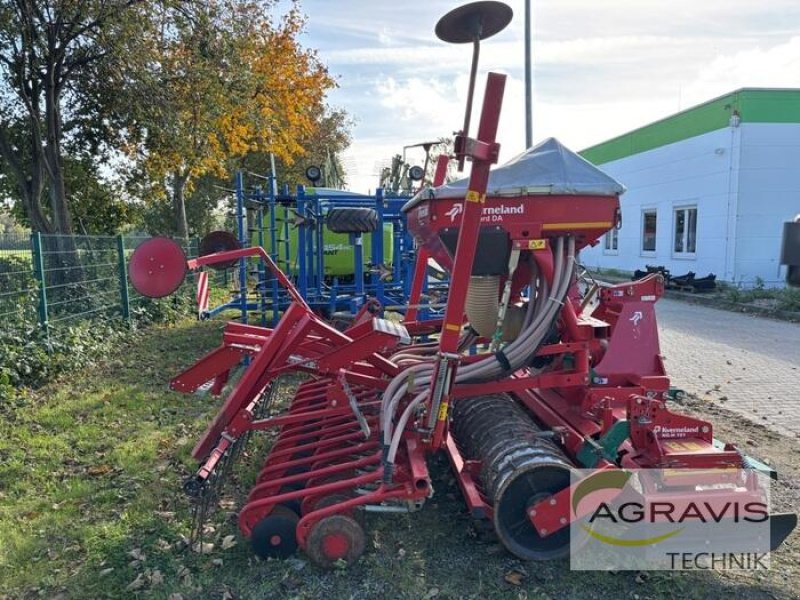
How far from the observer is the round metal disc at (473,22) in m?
3.05

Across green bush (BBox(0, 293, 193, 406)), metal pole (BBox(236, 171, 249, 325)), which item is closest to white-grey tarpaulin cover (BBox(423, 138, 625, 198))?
metal pole (BBox(236, 171, 249, 325))

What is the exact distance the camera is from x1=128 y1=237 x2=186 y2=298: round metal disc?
130 inches

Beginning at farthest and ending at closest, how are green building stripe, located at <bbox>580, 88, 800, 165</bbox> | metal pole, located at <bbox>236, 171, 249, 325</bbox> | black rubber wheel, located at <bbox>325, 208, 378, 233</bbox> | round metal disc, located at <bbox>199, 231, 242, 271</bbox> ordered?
1. green building stripe, located at <bbox>580, 88, 800, 165</bbox>
2. metal pole, located at <bbox>236, 171, 249, 325</bbox>
3. black rubber wheel, located at <bbox>325, 208, 378, 233</bbox>
4. round metal disc, located at <bbox>199, 231, 242, 271</bbox>

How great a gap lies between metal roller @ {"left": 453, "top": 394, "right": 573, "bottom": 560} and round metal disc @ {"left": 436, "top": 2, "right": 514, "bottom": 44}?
220cm

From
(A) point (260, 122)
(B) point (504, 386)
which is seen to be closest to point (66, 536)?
(B) point (504, 386)

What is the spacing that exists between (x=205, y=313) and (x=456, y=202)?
2.16 m

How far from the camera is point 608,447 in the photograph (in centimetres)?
324

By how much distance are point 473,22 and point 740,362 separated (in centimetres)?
672

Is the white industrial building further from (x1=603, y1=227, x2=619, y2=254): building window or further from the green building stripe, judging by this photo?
(x1=603, y1=227, x2=619, y2=254): building window

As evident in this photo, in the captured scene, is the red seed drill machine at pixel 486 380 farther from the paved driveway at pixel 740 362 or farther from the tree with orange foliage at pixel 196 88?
the tree with orange foliage at pixel 196 88

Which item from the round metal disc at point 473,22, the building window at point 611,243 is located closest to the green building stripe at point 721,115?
the building window at point 611,243

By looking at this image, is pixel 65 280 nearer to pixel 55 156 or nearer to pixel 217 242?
pixel 55 156

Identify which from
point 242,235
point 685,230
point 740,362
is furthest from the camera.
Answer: point 685,230

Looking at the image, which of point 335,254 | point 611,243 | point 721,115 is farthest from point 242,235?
point 611,243
